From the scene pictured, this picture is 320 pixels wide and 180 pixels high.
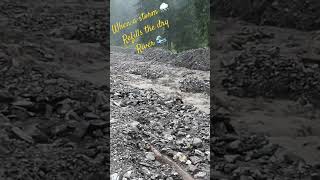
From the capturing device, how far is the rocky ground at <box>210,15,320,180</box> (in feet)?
31.3

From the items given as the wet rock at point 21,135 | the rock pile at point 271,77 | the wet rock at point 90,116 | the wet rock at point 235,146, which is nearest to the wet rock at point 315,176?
the wet rock at point 235,146

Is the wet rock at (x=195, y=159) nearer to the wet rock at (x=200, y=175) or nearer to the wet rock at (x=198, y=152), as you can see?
the wet rock at (x=198, y=152)

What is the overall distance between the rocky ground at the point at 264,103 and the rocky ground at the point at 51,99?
10.6ft

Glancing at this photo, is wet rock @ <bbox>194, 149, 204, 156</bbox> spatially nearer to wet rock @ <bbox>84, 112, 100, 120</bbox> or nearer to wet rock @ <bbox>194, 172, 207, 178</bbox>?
wet rock @ <bbox>194, 172, 207, 178</bbox>

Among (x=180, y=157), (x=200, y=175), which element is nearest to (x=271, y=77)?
(x=180, y=157)

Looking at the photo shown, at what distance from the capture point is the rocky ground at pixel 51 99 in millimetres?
8406

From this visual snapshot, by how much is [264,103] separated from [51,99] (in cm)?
774

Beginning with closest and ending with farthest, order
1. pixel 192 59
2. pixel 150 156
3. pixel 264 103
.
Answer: pixel 150 156
pixel 264 103
pixel 192 59

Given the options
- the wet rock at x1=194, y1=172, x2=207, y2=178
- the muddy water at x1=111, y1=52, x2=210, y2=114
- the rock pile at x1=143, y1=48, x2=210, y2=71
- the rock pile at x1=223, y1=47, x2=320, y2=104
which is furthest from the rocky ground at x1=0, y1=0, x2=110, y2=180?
the rock pile at x1=143, y1=48, x2=210, y2=71

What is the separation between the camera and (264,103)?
1446cm

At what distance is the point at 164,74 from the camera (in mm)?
22594

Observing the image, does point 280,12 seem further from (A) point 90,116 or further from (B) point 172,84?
(A) point 90,116

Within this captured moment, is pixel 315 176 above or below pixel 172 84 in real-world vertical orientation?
below

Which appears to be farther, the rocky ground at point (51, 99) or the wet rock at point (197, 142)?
the wet rock at point (197, 142)
